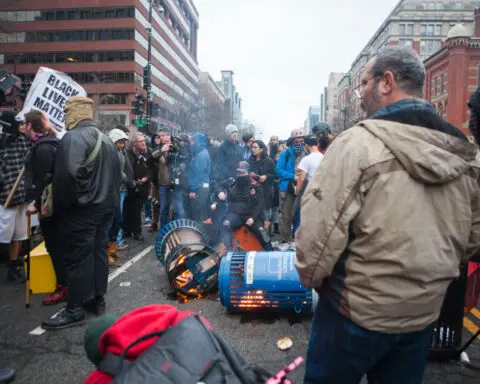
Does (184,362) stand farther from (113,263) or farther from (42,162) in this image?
(113,263)

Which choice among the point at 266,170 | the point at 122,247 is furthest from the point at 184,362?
the point at 266,170

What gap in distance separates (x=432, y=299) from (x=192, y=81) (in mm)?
99537

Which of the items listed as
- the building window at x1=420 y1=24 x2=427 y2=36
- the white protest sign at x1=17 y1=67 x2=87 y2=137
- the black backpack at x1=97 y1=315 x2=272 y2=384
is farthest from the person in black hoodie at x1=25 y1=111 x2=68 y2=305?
the building window at x1=420 y1=24 x2=427 y2=36

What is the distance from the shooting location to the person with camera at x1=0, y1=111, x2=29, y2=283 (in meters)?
5.58

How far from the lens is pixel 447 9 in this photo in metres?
78.6

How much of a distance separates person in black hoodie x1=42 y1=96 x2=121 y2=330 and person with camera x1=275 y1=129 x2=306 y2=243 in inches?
179

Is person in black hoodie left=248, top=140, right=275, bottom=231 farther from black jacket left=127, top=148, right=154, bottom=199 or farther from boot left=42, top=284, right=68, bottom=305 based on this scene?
boot left=42, top=284, right=68, bottom=305

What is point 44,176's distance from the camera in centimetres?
446

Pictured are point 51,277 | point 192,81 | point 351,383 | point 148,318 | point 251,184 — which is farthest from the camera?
point 192,81

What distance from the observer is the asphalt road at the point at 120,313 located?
3268 mm

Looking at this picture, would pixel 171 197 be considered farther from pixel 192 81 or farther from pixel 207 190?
pixel 192 81

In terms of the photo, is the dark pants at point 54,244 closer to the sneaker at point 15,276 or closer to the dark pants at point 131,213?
the sneaker at point 15,276

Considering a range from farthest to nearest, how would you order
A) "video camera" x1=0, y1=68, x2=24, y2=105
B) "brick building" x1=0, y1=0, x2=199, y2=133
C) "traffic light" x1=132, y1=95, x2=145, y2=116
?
1. "brick building" x1=0, y1=0, x2=199, y2=133
2. "traffic light" x1=132, y1=95, x2=145, y2=116
3. "video camera" x1=0, y1=68, x2=24, y2=105

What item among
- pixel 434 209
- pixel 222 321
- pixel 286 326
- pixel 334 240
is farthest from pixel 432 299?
pixel 222 321
